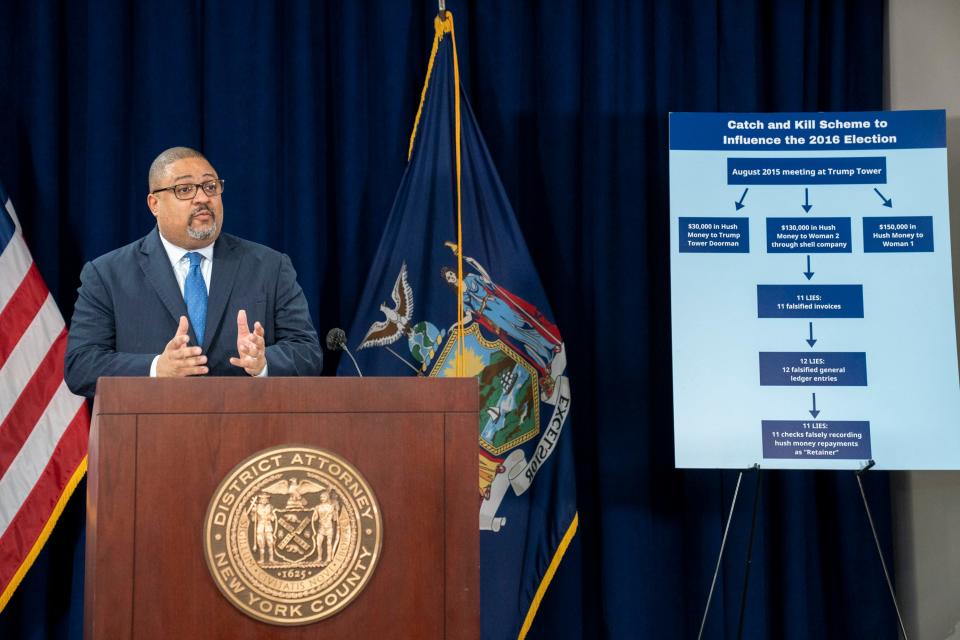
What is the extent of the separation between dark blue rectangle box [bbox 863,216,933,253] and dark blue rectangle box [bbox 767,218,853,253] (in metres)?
0.07

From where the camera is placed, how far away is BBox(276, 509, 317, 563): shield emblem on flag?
1971 millimetres

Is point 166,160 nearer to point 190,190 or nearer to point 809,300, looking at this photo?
point 190,190

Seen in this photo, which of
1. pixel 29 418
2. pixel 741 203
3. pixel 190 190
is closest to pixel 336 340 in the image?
pixel 190 190

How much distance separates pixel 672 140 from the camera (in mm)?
4008

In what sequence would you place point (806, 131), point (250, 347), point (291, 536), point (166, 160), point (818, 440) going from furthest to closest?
point (806, 131) → point (818, 440) → point (166, 160) → point (250, 347) → point (291, 536)

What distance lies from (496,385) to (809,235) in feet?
4.00

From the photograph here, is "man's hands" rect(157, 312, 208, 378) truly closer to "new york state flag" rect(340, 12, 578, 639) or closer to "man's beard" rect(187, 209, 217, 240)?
"man's beard" rect(187, 209, 217, 240)

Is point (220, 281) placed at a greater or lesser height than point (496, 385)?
greater

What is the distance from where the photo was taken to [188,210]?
3.07m

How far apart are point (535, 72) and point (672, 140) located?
0.91 m

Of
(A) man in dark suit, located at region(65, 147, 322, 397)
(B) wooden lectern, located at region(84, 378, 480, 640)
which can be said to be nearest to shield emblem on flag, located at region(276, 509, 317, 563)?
(B) wooden lectern, located at region(84, 378, 480, 640)

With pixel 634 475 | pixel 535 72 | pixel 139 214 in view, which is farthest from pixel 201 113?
pixel 634 475

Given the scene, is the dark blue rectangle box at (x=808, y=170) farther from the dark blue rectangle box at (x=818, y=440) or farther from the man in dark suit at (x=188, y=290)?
the man in dark suit at (x=188, y=290)

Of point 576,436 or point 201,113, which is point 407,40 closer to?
point 201,113
